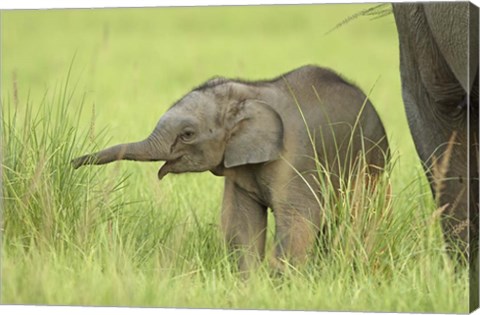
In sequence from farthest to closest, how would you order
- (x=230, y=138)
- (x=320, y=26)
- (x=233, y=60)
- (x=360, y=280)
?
(x=233, y=60) → (x=320, y=26) → (x=230, y=138) → (x=360, y=280)

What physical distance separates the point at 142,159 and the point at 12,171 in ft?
1.66

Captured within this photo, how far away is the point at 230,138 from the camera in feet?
20.2

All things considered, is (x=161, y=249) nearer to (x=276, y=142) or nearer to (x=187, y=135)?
(x=187, y=135)

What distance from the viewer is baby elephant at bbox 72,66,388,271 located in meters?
6.07

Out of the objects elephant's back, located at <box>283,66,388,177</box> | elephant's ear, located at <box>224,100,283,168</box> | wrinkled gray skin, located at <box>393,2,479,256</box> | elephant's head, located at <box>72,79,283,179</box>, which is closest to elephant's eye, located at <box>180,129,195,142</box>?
elephant's head, located at <box>72,79,283,179</box>

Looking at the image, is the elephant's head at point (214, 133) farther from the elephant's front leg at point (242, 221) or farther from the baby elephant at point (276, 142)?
the elephant's front leg at point (242, 221)

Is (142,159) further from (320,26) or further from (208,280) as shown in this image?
(320,26)

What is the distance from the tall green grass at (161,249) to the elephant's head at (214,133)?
0.62 ft

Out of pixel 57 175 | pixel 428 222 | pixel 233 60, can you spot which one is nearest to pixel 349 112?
pixel 428 222

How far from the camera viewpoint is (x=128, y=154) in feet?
19.8

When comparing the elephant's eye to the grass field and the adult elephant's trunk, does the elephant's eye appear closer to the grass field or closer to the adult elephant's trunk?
the adult elephant's trunk

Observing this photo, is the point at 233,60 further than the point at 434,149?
Yes

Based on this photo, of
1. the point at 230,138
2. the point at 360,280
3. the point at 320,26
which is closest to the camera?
the point at 360,280

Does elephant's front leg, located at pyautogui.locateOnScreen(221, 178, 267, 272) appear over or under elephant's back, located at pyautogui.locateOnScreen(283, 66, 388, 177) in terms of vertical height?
under
